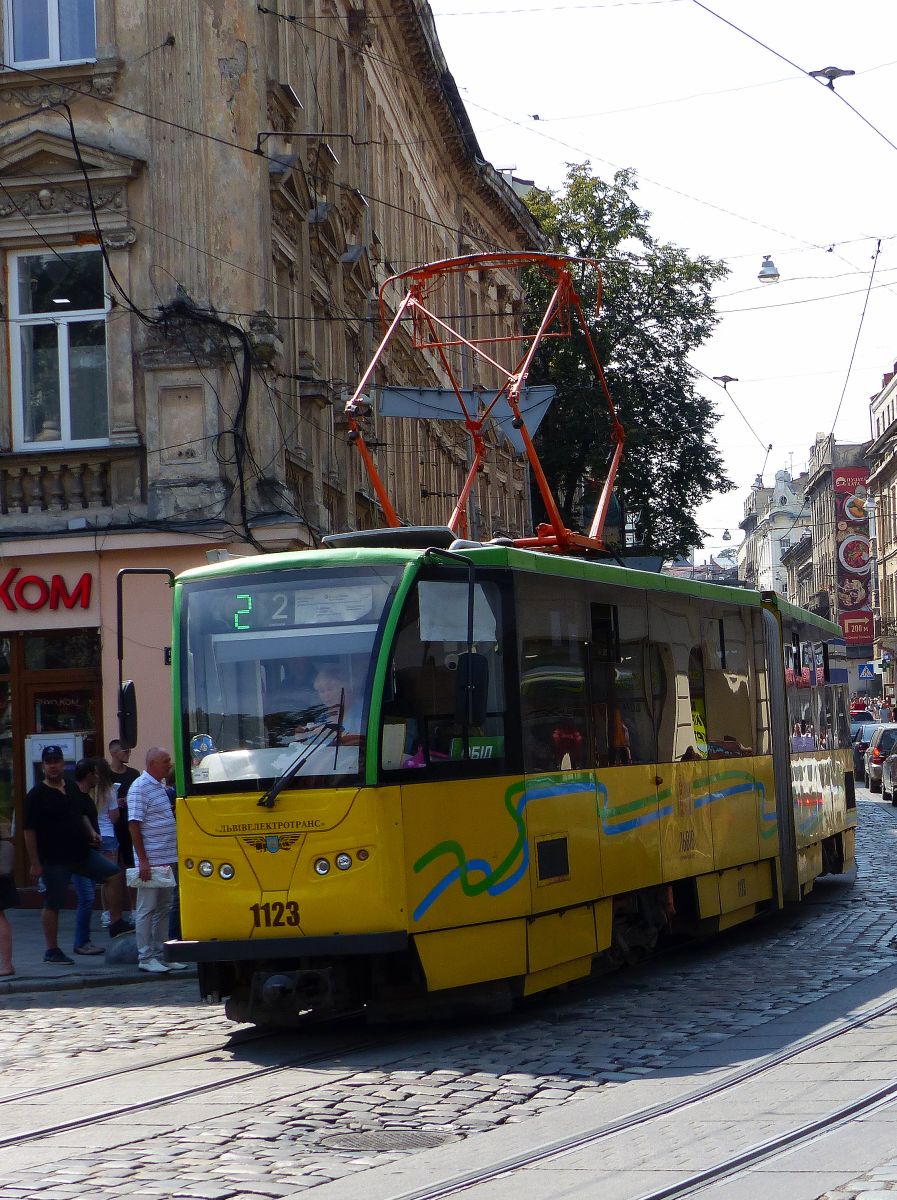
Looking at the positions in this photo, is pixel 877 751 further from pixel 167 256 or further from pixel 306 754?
pixel 306 754

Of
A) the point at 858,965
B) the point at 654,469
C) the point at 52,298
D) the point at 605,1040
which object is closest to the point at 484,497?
the point at 654,469

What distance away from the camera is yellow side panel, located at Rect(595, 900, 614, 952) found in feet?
38.3

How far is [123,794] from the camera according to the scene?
16.2 metres

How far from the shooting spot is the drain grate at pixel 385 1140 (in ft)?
24.1

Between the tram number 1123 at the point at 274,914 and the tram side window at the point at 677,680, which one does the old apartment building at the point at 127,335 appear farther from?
the tram number 1123 at the point at 274,914

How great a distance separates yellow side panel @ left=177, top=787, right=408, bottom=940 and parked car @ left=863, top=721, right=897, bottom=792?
32558 millimetres

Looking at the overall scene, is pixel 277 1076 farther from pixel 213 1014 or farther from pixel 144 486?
A: pixel 144 486

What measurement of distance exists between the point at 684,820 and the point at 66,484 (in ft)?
28.8

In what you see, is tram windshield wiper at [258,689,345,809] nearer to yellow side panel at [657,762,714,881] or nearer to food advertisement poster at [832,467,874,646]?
yellow side panel at [657,762,714,881]

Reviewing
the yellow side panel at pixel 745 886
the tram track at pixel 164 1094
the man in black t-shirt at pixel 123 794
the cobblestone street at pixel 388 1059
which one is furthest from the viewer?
the man in black t-shirt at pixel 123 794

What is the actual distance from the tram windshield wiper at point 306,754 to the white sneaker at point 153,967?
4.34 m

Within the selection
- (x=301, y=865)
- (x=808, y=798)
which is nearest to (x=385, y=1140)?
(x=301, y=865)

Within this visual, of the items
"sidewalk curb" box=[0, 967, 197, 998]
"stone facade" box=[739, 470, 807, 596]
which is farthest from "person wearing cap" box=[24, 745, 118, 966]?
"stone facade" box=[739, 470, 807, 596]

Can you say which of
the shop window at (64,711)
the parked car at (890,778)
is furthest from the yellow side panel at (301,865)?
the parked car at (890,778)
